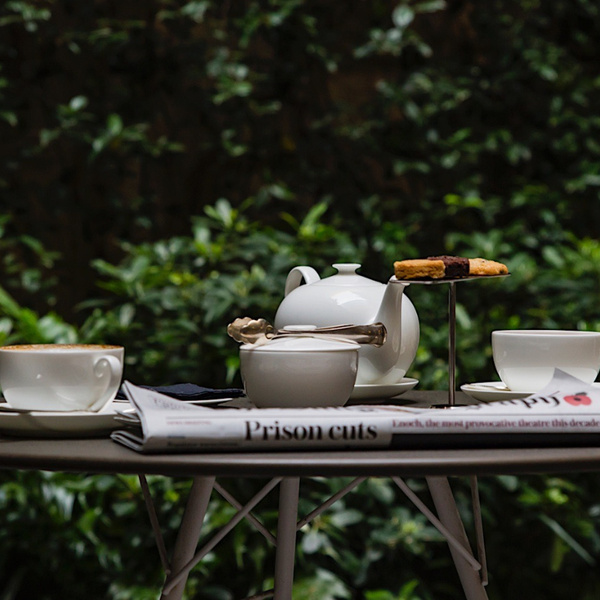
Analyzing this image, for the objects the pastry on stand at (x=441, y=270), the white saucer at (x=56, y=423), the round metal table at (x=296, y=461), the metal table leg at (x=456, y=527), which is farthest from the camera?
the metal table leg at (x=456, y=527)

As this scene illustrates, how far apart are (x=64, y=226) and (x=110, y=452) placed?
1.88m

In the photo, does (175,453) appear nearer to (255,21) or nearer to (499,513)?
(499,513)

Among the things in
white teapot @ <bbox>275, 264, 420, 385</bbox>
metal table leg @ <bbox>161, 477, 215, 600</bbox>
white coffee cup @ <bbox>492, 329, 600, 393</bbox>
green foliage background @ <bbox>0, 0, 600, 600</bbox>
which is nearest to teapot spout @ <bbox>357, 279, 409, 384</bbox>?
white teapot @ <bbox>275, 264, 420, 385</bbox>

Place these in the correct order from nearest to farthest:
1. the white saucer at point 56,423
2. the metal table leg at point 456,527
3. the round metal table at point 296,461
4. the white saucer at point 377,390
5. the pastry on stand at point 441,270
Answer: the round metal table at point 296,461 < the white saucer at point 56,423 < the pastry on stand at point 441,270 < the white saucer at point 377,390 < the metal table leg at point 456,527

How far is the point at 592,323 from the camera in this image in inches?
79.8

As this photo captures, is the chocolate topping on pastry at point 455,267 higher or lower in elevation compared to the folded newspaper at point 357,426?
higher

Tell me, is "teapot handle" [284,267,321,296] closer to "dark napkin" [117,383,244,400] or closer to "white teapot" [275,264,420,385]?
"white teapot" [275,264,420,385]

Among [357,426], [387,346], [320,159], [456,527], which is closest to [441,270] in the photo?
[387,346]

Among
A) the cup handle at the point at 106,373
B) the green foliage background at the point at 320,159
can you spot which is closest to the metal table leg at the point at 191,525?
the cup handle at the point at 106,373

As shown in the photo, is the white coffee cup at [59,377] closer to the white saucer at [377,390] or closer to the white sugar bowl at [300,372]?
the white sugar bowl at [300,372]

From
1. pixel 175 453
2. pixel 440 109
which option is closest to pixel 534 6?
pixel 440 109

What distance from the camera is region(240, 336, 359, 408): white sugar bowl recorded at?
0.87 metres

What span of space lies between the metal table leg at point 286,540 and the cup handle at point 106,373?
A: 1.38ft

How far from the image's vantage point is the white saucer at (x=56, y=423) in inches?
32.6
